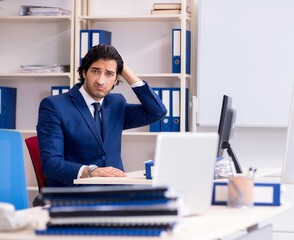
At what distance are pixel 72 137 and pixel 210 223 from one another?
1919 mm

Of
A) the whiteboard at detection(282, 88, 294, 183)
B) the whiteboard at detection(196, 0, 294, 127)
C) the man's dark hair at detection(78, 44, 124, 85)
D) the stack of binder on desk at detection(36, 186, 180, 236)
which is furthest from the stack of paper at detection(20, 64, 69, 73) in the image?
the stack of binder on desk at detection(36, 186, 180, 236)

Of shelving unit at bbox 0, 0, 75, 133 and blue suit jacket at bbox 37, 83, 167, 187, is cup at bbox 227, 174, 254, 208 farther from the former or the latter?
shelving unit at bbox 0, 0, 75, 133

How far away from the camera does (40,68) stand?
5.03 m

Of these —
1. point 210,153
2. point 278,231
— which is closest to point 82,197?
point 210,153

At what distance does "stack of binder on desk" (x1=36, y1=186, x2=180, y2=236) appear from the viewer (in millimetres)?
1591

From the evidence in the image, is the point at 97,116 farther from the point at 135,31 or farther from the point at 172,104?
the point at 135,31

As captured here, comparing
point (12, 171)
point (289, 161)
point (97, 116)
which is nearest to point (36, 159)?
point (97, 116)

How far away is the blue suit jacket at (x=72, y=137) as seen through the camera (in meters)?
3.49

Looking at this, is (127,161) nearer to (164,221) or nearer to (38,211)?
(38,211)

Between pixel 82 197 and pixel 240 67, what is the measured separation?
346 centimetres

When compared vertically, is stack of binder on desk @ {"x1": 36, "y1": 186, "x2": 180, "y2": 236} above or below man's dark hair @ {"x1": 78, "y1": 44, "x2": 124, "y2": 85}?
below

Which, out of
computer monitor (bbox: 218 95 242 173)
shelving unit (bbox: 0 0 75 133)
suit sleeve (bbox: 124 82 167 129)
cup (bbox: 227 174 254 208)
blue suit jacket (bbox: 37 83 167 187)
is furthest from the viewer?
shelving unit (bbox: 0 0 75 133)

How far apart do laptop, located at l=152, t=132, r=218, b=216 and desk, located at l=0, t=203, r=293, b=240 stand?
0.05 metres

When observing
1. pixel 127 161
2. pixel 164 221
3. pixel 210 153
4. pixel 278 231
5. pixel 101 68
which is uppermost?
pixel 101 68
